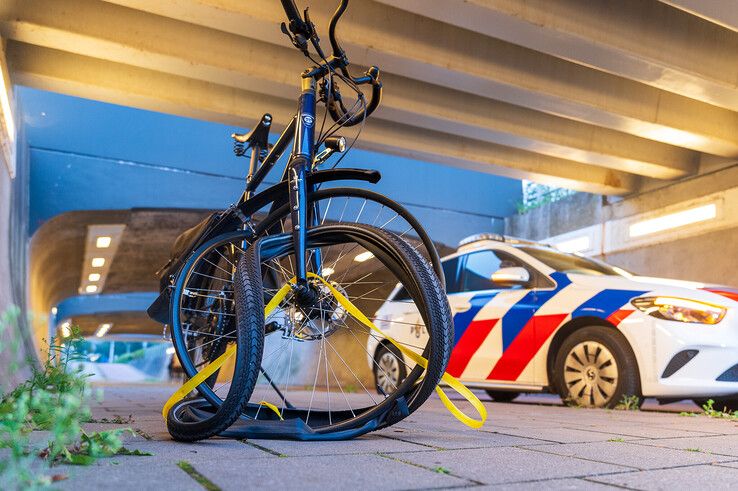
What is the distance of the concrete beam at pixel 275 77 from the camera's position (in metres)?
6.29

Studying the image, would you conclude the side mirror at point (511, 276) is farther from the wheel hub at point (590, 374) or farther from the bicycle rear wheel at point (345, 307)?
the bicycle rear wheel at point (345, 307)

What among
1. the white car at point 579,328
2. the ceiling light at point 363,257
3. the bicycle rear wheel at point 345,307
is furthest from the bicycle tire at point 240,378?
the white car at point 579,328

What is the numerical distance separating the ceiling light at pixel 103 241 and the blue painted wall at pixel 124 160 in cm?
337

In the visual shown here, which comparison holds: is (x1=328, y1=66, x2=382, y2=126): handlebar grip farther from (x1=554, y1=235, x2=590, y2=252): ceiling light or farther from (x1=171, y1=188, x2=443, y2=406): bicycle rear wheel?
(x1=554, y1=235, x2=590, y2=252): ceiling light

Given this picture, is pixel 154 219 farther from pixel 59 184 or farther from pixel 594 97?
pixel 594 97

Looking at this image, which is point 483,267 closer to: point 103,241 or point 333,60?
point 333,60

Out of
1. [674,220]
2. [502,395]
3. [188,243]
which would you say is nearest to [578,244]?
[674,220]

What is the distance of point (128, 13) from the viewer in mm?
6535

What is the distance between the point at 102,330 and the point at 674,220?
33169mm

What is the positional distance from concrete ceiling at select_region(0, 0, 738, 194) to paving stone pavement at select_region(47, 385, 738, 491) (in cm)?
403

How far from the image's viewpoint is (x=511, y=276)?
534 centimetres

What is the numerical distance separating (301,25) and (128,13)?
466 centimetres

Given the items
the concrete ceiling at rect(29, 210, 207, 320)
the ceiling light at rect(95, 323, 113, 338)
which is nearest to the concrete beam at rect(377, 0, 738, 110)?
the concrete ceiling at rect(29, 210, 207, 320)

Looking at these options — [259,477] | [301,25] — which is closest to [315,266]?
[301,25]
